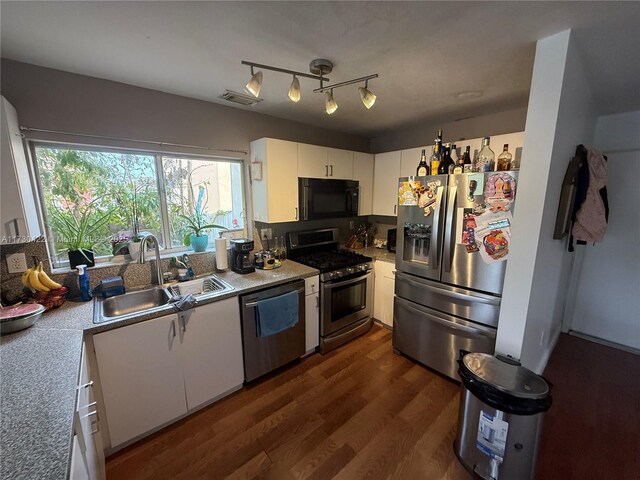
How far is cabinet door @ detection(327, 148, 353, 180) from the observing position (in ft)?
9.33

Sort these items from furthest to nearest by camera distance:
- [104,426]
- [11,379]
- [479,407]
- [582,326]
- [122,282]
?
[582,326], [122,282], [104,426], [479,407], [11,379]

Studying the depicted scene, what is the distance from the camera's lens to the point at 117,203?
2031 mm

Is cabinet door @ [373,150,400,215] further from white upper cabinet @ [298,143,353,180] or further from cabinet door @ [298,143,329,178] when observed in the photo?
cabinet door @ [298,143,329,178]

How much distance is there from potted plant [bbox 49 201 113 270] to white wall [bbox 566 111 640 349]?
453 centimetres

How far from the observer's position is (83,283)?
1733mm

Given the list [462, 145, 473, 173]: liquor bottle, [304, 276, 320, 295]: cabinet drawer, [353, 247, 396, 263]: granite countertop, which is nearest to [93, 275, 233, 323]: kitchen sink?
[304, 276, 320, 295]: cabinet drawer

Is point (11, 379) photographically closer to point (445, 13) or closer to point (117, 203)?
point (117, 203)

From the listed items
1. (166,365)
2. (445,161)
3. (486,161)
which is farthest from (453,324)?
(166,365)

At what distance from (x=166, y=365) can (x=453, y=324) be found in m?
2.11

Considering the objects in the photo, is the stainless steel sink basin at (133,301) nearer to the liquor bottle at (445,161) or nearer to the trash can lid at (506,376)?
the trash can lid at (506,376)

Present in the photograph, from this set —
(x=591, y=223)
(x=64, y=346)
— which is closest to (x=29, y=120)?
(x=64, y=346)

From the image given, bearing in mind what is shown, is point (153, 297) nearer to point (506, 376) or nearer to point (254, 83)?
point (254, 83)

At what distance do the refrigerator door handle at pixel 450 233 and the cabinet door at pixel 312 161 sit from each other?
131 cm

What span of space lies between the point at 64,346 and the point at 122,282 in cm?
72
